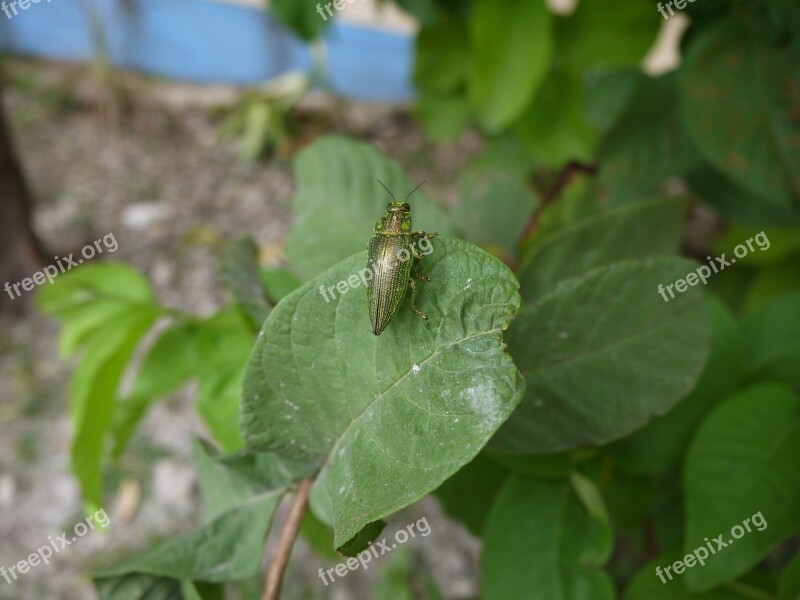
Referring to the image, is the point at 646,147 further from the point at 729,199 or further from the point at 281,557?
the point at 281,557

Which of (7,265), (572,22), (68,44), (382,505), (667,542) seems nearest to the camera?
(382,505)

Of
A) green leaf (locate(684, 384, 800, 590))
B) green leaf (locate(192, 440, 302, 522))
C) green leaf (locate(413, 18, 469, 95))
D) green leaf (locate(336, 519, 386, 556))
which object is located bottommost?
green leaf (locate(684, 384, 800, 590))

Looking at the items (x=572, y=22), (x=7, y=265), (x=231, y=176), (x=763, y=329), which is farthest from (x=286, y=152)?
(x=763, y=329)

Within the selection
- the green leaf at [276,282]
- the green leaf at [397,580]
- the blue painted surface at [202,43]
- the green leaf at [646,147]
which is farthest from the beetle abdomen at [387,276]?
the blue painted surface at [202,43]

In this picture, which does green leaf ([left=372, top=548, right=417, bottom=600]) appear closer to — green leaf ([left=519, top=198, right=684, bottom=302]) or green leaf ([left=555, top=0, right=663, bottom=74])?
green leaf ([left=519, top=198, right=684, bottom=302])

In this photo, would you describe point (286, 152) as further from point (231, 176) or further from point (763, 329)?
point (763, 329)

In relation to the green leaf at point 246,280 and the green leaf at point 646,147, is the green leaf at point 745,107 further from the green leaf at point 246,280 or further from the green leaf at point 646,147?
the green leaf at point 246,280

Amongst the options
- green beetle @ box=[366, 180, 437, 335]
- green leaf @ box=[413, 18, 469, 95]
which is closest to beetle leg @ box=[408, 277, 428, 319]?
green beetle @ box=[366, 180, 437, 335]

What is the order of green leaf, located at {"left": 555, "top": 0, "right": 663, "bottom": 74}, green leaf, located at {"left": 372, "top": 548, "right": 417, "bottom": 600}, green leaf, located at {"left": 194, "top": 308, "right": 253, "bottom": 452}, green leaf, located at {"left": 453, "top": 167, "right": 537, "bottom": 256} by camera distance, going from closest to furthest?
green leaf, located at {"left": 194, "top": 308, "right": 253, "bottom": 452} < green leaf, located at {"left": 453, "top": 167, "right": 537, "bottom": 256} < green leaf, located at {"left": 555, "top": 0, "right": 663, "bottom": 74} < green leaf, located at {"left": 372, "top": 548, "right": 417, "bottom": 600}
